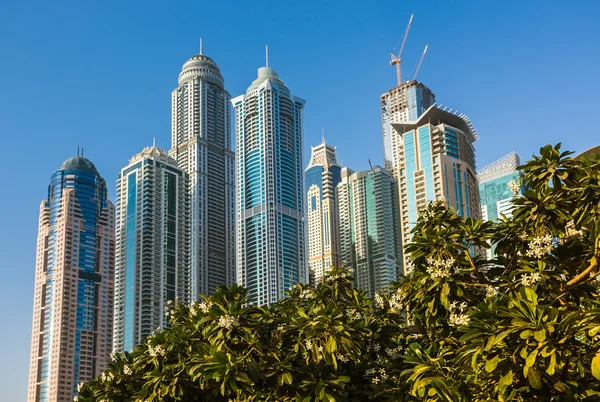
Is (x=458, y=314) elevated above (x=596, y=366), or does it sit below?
above

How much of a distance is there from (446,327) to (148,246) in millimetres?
132992

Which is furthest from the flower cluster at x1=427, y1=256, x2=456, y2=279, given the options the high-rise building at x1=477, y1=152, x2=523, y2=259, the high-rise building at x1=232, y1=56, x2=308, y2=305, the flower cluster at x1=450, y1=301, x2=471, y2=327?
the high-rise building at x1=477, y1=152, x2=523, y2=259

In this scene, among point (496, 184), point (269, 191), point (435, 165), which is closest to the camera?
point (435, 165)

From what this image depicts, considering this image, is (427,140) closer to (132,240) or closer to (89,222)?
(132,240)

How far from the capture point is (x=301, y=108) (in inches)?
6895

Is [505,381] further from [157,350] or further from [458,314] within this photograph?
[157,350]

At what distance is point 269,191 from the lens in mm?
157125

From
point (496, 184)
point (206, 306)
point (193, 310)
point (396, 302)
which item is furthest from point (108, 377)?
point (496, 184)

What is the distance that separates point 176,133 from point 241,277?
46.9 m

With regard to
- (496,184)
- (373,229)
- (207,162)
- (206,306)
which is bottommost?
(206,306)

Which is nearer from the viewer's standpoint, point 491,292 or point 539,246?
point 491,292

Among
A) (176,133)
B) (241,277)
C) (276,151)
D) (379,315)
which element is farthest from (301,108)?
(379,315)

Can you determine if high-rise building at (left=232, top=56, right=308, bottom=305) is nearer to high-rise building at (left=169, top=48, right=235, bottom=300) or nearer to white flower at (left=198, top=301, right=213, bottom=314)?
high-rise building at (left=169, top=48, right=235, bottom=300)

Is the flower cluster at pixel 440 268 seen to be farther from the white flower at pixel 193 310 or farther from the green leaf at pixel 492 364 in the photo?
the white flower at pixel 193 310
